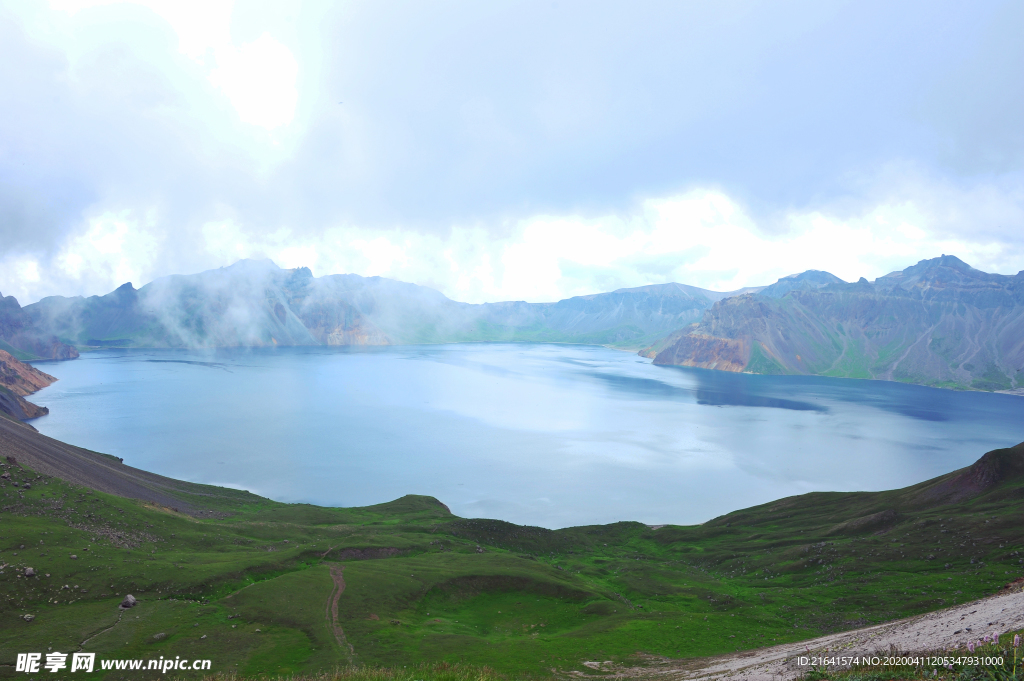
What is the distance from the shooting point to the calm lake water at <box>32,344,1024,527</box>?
83000 millimetres

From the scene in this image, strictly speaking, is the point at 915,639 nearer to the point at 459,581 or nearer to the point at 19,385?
the point at 459,581

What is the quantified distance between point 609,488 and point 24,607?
7414 centimetres

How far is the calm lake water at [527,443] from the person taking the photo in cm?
8300

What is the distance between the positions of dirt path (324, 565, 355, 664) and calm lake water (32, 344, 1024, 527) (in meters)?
38.2

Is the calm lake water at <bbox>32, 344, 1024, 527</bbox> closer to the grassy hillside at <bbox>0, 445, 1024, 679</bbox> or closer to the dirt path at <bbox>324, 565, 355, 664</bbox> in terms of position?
the grassy hillside at <bbox>0, 445, 1024, 679</bbox>

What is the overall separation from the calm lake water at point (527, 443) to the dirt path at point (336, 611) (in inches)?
1502

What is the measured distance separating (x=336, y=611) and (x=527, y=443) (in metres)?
85.0

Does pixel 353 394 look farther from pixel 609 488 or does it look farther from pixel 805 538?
pixel 805 538

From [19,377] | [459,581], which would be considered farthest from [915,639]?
[19,377]

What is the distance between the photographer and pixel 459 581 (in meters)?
39.0

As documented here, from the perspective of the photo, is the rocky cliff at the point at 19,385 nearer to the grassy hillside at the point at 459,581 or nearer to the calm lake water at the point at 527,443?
the calm lake water at the point at 527,443

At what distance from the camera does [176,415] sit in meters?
130

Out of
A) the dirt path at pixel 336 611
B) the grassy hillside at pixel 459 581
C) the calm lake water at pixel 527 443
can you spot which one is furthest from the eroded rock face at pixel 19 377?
the dirt path at pixel 336 611

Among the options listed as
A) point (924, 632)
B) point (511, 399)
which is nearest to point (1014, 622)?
point (924, 632)
